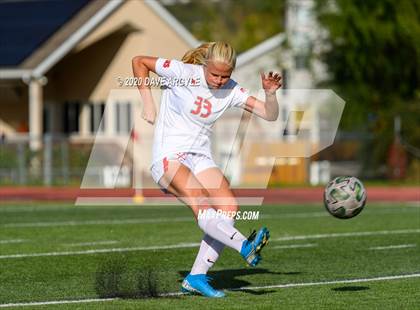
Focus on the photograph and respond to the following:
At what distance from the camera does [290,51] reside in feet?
127

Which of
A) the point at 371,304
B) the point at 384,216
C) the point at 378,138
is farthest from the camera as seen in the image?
the point at 378,138

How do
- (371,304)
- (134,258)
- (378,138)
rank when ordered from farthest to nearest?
(378,138)
(134,258)
(371,304)

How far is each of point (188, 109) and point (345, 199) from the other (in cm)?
145

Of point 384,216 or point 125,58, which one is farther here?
point 125,58

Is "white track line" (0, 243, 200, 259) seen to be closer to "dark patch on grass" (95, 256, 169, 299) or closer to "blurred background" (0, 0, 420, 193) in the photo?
"dark patch on grass" (95, 256, 169, 299)

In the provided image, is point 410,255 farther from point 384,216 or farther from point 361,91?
point 361,91

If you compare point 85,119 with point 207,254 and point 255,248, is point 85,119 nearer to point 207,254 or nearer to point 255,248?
point 207,254

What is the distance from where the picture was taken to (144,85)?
8.93 metres

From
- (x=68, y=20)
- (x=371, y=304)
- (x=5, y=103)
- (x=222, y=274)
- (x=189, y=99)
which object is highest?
(x=189, y=99)

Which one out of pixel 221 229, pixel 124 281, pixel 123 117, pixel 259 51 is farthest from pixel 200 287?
pixel 259 51

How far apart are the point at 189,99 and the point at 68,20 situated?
25.7m

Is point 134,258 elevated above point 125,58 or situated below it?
above

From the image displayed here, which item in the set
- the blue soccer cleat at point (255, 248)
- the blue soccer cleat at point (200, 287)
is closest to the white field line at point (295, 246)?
the blue soccer cleat at point (200, 287)

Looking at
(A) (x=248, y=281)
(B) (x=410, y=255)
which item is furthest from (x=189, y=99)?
(B) (x=410, y=255)
